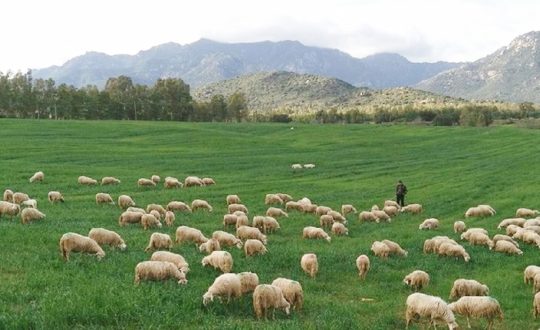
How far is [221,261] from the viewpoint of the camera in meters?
16.1

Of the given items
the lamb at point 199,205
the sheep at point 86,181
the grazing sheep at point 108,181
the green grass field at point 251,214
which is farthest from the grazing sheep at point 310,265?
the sheep at point 86,181

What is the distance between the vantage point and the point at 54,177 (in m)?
39.0

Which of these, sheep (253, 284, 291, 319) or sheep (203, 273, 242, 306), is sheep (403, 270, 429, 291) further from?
sheep (203, 273, 242, 306)

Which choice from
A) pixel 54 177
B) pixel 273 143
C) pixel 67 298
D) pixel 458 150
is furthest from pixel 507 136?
pixel 67 298

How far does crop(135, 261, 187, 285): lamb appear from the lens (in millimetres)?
14070

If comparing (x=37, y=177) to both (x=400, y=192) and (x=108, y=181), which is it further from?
(x=400, y=192)

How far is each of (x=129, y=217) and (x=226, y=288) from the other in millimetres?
12734

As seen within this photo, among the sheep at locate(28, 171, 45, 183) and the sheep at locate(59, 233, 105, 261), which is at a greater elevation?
the sheep at locate(59, 233, 105, 261)

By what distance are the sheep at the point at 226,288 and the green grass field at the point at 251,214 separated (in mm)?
255

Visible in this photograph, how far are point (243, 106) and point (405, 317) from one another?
469ft

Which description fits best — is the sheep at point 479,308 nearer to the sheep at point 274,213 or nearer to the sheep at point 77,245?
the sheep at point 77,245

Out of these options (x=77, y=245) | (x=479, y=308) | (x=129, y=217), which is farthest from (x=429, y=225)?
(x=77, y=245)

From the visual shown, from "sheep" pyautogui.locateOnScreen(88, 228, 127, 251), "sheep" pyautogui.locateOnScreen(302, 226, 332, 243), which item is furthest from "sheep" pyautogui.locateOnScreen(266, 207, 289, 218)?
"sheep" pyautogui.locateOnScreen(88, 228, 127, 251)

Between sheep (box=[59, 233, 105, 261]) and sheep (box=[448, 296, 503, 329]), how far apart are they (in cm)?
1034
